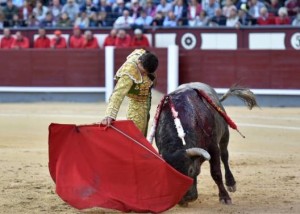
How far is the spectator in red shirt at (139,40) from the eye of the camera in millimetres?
15969

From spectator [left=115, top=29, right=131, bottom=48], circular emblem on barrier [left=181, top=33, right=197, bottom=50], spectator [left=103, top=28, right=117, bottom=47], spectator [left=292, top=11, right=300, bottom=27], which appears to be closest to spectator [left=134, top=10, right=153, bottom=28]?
spectator [left=115, top=29, right=131, bottom=48]

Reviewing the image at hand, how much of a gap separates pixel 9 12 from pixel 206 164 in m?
9.62

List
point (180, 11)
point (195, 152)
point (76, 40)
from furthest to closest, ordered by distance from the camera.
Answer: point (76, 40), point (180, 11), point (195, 152)

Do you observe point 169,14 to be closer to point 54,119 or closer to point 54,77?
point 54,77

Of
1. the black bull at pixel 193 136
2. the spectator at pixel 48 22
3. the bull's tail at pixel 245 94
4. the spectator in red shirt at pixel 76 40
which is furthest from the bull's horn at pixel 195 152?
the spectator at pixel 48 22

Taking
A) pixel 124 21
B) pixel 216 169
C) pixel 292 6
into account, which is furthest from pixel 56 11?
pixel 216 169

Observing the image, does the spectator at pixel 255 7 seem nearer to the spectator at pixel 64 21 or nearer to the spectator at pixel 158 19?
→ the spectator at pixel 158 19

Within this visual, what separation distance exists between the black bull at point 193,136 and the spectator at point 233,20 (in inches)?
330

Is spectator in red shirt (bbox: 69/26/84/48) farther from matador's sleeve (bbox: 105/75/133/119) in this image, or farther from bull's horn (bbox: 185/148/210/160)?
bull's horn (bbox: 185/148/210/160)

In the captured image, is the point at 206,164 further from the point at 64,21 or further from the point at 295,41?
the point at 64,21

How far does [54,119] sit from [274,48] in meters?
4.59

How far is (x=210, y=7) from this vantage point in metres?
15.7

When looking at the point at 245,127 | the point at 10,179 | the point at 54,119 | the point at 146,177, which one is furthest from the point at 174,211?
the point at 54,119

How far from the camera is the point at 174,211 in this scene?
6270mm
